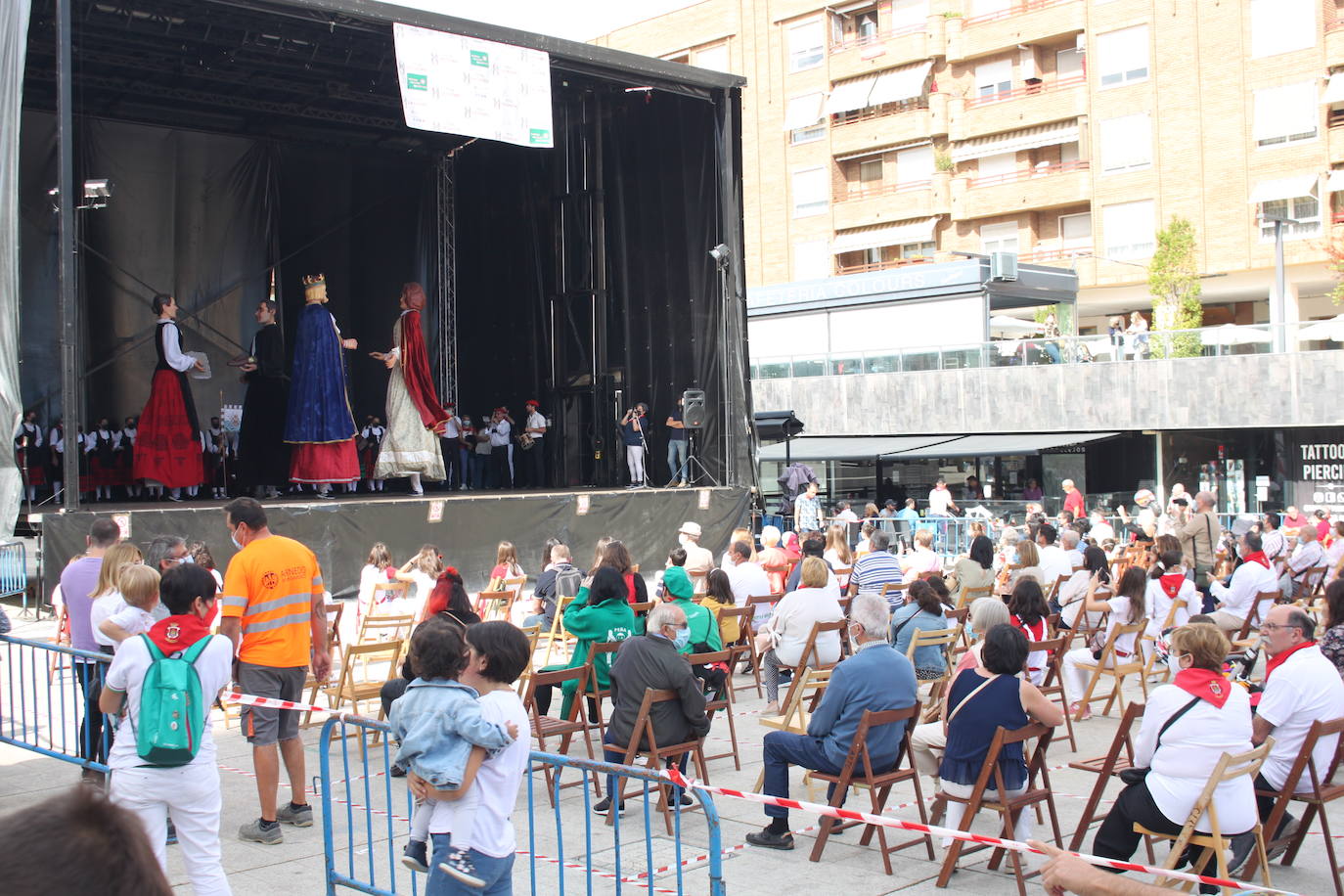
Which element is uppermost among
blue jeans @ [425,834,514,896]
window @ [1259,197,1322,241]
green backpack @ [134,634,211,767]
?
window @ [1259,197,1322,241]

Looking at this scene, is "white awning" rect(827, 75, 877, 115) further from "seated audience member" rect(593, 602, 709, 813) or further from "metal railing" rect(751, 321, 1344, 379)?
"seated audience member" rect(593, 602, 709, 813)

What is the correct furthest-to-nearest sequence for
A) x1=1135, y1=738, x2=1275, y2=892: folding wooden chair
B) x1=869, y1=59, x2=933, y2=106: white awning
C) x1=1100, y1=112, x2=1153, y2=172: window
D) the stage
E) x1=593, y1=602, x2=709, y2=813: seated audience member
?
x1=869, y1=59, x2=933, y2=106: white awning → x1=1100, y1=112, x2=1153, y2=172: window → the stage → x1=593, y1=602, x2=709, y2=813: seated audience member → x1=1135, y1=738, x2=1275, y2=892: folding wooden chair

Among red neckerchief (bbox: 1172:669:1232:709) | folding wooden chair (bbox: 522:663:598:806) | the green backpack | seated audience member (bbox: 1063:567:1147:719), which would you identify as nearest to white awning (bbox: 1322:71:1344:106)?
seated audience member (bbox: 1063:567:1147:719)

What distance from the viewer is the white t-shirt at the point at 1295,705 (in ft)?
16.4

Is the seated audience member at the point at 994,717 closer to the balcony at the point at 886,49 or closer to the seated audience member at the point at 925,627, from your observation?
the seated audience member at the point at 925,627

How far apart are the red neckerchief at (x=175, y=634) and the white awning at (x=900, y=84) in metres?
34.0

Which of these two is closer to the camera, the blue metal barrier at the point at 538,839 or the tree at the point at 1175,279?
the blue metal barrier at the point at 538,839

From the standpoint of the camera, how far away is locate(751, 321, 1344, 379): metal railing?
20484 mm

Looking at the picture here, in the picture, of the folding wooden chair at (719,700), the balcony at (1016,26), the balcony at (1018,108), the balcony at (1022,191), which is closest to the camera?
the folding wooden chair at (719,700)

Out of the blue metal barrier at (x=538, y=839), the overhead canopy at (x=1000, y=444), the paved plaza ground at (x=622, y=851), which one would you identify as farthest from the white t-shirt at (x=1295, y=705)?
the overhead canopy at (x=1000, y=444)

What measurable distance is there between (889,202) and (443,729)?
34.7 meters

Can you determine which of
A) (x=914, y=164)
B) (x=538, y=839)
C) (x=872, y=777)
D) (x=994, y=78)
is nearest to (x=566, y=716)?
(x=538, y=839)

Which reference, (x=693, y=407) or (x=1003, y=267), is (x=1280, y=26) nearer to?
(x=1003, y=267)

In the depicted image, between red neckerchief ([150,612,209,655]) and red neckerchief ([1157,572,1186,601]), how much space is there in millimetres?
6622
